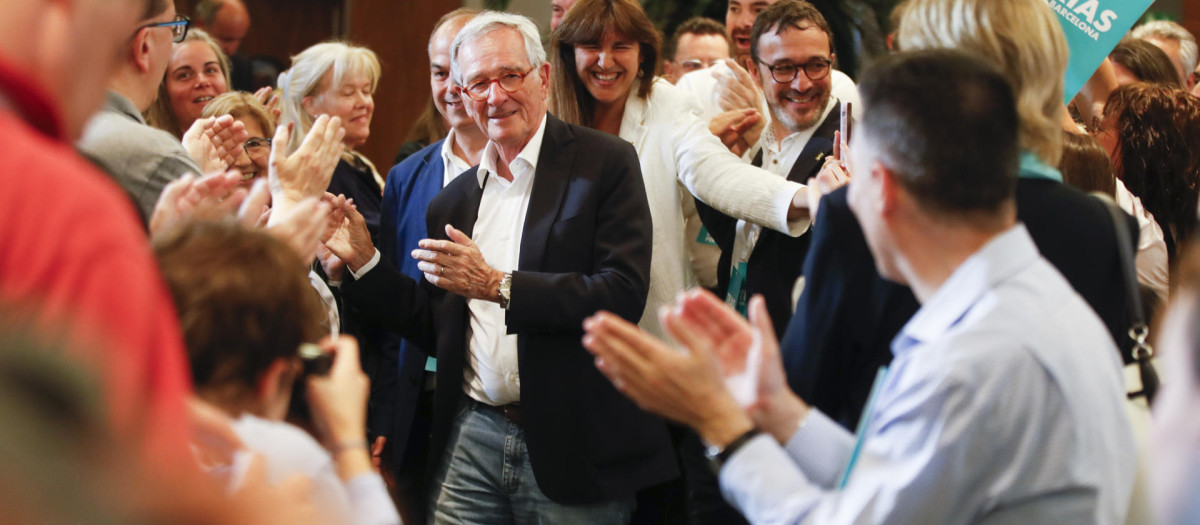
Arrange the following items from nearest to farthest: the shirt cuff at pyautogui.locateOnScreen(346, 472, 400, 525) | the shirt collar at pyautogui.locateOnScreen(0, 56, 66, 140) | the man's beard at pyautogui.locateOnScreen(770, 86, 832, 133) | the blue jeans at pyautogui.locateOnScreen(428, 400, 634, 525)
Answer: the shirt collar at pyautogui.locateOnScreen(0, 56, 66, 140)
the shirt cuff at pyautogui.locateOnScreen(346, 472, 400, 525)
the blue jeans at pyautogui.locateOnScreen(428, 400, 634, 525)
the man's beard at pyautogui.locateOnScreen(770, 86, 832, 133)

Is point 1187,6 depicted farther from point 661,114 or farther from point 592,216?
point 592,216

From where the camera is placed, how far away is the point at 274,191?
1.96 metres

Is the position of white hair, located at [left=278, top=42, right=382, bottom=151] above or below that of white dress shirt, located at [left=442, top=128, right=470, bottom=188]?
below

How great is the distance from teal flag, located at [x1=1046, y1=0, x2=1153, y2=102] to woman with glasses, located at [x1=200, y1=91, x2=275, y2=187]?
217 cm

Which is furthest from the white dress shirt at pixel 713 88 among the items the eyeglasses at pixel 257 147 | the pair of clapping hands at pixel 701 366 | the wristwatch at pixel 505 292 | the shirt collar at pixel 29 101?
the shirt collar at pixel 29 101

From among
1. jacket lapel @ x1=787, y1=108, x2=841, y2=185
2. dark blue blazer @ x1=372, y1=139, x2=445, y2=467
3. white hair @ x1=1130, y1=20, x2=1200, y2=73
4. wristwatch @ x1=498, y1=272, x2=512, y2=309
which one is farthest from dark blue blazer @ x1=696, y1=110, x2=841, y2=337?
white hair @ x1=1130, y1=20, x2=1200, y2=73

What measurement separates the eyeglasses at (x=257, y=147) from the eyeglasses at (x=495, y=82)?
883 mm

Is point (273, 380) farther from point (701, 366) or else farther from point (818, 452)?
point (818, 452)

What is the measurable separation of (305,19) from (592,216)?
196 inches

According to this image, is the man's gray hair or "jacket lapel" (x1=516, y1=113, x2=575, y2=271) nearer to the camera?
"jacket lapel" (x1=516, y1=113, x2=575, y2=271)

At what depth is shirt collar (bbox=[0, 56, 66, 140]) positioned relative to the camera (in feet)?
2.48

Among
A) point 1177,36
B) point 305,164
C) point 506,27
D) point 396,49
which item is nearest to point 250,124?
point 506,27

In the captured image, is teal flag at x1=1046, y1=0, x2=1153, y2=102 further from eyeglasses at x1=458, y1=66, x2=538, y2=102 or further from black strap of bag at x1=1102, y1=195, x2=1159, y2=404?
eyeglasses at x1=458, y1=66, x2=538, y2=102

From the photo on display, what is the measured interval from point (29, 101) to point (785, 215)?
1906 millimetres
